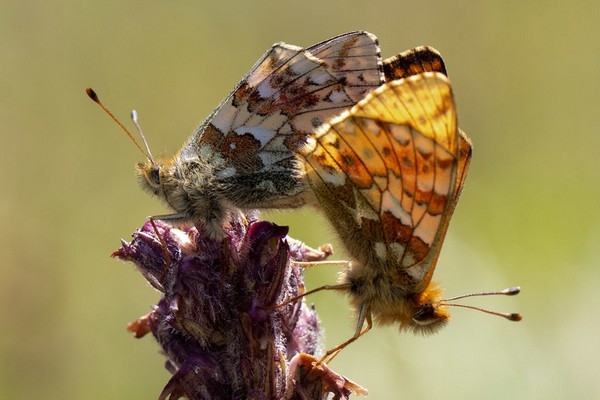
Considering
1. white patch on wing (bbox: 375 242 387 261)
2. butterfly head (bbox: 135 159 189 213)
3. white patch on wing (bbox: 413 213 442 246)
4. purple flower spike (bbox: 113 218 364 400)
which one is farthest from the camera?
butterfly head (bbox: 135 159 189 213)

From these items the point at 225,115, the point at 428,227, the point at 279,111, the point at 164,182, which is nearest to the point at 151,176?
the point at 164,182

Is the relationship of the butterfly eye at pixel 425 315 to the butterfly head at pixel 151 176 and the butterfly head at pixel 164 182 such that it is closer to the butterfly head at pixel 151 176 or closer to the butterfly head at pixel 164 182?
the butterfly head at pixel 164 182

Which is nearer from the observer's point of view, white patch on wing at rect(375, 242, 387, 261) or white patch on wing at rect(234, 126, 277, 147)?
white patch on wing at rect(375, 242, 387, 261)

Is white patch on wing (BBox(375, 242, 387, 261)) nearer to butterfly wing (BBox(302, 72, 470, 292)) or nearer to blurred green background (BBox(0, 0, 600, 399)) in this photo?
butterfly wing (BBox(302, 72, 470, 292))

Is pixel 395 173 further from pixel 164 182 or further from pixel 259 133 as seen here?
pixel 164 182

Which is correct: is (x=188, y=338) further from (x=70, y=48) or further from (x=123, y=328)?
(x=70, y=48)

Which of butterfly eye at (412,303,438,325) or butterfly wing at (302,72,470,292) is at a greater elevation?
butterfly wing at (302,72,470,292)

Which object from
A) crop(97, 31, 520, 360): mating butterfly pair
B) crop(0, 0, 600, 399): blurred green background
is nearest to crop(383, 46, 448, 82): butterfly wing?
crop(97, 31, 520, 360): mating butterfly pair
